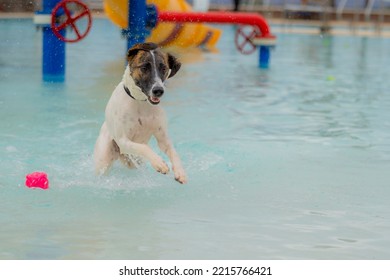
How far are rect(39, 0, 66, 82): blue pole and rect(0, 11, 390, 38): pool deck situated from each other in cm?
1172

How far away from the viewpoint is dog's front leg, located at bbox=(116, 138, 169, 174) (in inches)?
198

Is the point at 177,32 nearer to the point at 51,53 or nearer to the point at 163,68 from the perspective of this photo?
the point at 51,53

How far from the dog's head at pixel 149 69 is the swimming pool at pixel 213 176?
26.0 inches

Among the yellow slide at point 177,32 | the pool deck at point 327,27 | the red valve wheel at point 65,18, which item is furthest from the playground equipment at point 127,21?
the pool deck at point 327,27

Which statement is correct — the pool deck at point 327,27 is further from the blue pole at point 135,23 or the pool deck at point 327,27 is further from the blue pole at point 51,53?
the blue pole at point 135,23

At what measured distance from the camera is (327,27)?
23.4m

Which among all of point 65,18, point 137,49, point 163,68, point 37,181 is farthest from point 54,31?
→ point 163,68

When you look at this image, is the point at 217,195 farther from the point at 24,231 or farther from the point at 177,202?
the point at 24,231

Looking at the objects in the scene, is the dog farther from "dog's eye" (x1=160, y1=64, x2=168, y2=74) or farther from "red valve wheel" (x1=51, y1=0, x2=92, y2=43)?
"red valve wheel" (x1=51, y1=0, x2=92, y2=43)

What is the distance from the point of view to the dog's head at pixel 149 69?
5035 mm

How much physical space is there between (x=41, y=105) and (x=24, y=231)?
4628 mm

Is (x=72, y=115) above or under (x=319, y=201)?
under

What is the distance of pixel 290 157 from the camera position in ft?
21.9
